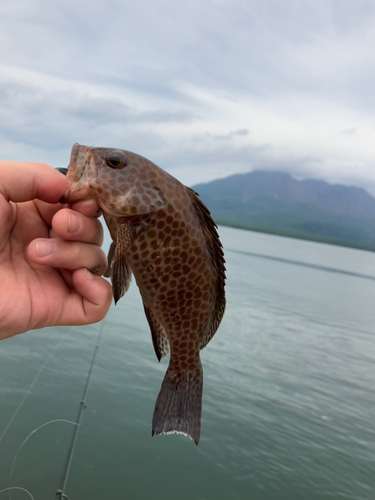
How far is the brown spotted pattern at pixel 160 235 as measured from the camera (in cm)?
294

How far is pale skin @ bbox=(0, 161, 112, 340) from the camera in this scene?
2.97 meters

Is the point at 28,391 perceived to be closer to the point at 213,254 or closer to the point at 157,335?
the point at 157,335

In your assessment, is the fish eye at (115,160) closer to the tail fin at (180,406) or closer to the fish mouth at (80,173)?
the fish mouth at (80,173)

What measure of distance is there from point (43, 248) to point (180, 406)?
1602mm

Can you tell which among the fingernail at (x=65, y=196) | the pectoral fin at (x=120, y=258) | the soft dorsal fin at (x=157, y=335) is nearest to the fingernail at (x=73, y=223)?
the fingernail at (x=65, y=196)

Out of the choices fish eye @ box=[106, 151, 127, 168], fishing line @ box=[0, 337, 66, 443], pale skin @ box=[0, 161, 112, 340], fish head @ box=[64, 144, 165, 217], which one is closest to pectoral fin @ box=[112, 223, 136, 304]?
fish head @ box=[64, 144, 165, 217]

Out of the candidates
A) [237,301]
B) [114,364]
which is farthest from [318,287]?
[114,364]

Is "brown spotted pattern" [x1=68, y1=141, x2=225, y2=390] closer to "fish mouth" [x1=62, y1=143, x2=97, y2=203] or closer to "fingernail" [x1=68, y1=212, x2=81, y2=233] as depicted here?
"fish mouth" [x1=62, y1=143, x2=97, y2=203]

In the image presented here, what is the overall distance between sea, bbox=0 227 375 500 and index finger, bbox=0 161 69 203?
25.4 feet

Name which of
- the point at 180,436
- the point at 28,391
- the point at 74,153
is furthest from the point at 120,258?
the point at 180,436

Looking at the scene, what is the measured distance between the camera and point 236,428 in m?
Result: 13.6

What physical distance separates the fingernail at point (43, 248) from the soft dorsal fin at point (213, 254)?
1071mm

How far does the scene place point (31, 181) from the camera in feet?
9.76

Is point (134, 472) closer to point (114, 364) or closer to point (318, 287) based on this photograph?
point (114, 364)
